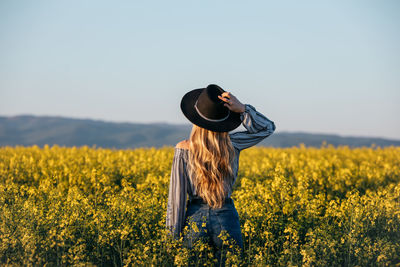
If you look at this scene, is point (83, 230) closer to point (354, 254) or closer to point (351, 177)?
point (354, 254)

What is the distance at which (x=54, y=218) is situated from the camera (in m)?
4.67

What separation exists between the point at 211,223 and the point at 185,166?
0.55m

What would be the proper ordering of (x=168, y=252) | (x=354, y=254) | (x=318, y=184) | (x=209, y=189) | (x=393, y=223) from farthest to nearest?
(x=318, y=184), (x=393, y=223), (x=354, y=254), (x=168, y=252), (x=209, y=189)

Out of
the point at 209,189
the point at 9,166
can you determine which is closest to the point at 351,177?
the point at 209,189

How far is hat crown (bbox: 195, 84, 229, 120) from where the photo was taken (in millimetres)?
3641

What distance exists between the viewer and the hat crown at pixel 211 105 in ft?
11.9

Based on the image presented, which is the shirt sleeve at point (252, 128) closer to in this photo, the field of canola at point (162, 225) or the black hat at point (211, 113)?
the black hat at point (211, 113)

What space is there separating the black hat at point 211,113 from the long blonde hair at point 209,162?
0.07m

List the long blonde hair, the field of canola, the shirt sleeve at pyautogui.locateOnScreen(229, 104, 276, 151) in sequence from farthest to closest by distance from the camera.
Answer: the field of canola, the shirt sleeve at pyautogui.locateOnScreen(229, 104, 276, 151), the long blonde hair

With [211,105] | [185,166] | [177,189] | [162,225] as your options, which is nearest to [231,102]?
[211,105]

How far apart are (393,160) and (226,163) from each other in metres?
11.6

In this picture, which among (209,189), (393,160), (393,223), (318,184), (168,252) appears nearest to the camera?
(209,189)

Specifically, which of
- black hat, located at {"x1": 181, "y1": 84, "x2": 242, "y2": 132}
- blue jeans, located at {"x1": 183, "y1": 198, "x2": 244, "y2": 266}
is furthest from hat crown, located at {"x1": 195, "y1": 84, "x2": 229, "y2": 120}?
blue jeans, located at {"x1": 183, "y1": 198, "x2": 244, "y2": 266}

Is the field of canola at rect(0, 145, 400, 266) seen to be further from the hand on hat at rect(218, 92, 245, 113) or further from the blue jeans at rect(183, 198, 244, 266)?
the hand on hat at rect(218, 92, 245, 113)
